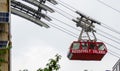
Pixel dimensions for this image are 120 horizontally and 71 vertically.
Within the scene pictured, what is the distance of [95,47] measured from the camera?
9950 cm

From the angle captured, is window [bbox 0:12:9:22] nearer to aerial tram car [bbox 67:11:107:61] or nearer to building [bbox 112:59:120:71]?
A: aerial tram car [bbox 67:11:107:61]

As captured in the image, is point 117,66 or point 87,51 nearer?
point 87,51

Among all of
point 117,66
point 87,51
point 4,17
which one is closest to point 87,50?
point 87,51

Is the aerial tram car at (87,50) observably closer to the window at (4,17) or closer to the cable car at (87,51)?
the cable car at (87,51)

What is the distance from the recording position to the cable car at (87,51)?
96.4m

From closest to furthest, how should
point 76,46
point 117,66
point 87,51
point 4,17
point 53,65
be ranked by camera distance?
point 53,65 < point 4,17 < point 87,51 < point 76,46 < point 117,66

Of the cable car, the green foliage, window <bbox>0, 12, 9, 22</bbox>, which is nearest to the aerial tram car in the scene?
the cable car

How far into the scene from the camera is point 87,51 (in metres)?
97.1

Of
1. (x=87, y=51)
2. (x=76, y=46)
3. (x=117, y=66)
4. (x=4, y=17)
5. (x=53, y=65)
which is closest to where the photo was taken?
(x=53, y=65)

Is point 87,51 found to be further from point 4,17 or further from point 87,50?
point 4,17

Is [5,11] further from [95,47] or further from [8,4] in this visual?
[95,47]

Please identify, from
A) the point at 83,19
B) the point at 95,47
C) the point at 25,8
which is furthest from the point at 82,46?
the point at 25,8

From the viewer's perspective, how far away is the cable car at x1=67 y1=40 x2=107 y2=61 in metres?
96.4

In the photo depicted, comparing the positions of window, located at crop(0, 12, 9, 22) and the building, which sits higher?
window, located at crop(0, 12, 9, 22)
